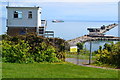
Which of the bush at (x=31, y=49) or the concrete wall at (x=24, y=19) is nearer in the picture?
the bush at (x=31, y=49)

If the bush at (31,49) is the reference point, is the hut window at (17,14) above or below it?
above

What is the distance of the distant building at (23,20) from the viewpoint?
28.3 m

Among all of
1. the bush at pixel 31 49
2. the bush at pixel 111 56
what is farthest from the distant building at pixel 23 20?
the bush at pixel 111 56

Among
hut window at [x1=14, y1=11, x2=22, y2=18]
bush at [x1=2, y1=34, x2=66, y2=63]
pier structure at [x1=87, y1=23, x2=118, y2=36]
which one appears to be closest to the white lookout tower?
hut window at [x1=14, y1=11, x2=22, y2=18]

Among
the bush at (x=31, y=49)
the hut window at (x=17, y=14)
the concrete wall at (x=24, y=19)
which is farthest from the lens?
the hut window at (x=17, y=14)

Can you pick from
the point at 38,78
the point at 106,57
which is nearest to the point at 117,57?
the point at 106,57

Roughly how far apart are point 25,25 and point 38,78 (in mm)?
23073

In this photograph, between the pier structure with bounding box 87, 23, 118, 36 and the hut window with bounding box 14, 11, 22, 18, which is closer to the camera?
the hut window with bounding box 14, 11, 22, 18

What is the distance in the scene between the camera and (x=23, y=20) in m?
28.5

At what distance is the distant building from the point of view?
1114 inches

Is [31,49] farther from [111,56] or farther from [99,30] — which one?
[99,30]

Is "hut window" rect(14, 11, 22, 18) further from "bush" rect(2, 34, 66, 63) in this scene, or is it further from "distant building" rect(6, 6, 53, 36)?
"bush" rect(2, 34, 66, 63)

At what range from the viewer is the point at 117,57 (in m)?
9.67

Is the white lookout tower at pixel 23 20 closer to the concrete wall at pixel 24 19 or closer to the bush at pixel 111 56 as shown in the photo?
the concrete wall at pixel 24 19
